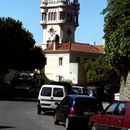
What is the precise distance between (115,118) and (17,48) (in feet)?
177

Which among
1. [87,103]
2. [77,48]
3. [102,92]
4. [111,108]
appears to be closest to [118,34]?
[87,103]

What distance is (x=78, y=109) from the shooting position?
24.2 m

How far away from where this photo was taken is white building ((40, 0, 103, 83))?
10825 cm

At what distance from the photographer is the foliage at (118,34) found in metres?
33.8

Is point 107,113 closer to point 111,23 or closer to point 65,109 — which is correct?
point 65,109

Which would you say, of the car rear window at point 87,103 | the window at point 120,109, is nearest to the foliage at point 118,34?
the car rear window at point 87,103

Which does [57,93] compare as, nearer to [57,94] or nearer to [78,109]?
[57,94]

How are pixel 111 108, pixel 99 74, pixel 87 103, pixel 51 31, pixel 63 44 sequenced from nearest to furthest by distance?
pixel 111 108 < pixel 87 103 < pixel 99 74 < pixel 63 44 < pixel 51 31

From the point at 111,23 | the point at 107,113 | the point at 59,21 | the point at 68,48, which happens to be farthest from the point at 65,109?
the point at 59,21

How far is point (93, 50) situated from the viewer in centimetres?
11588

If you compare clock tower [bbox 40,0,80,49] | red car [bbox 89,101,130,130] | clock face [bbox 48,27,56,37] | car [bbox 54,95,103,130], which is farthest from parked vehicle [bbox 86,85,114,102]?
clock tower [bbox 40,0,80,49]

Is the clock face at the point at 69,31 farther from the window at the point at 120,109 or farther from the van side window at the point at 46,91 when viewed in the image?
the window at the point at 120,109

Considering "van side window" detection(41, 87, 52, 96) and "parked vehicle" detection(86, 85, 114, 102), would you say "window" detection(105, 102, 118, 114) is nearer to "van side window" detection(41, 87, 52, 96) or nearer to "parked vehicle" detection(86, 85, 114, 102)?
"van side window" detection(41, 87, 52, 96)

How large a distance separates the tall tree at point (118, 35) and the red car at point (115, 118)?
14.2 meters
